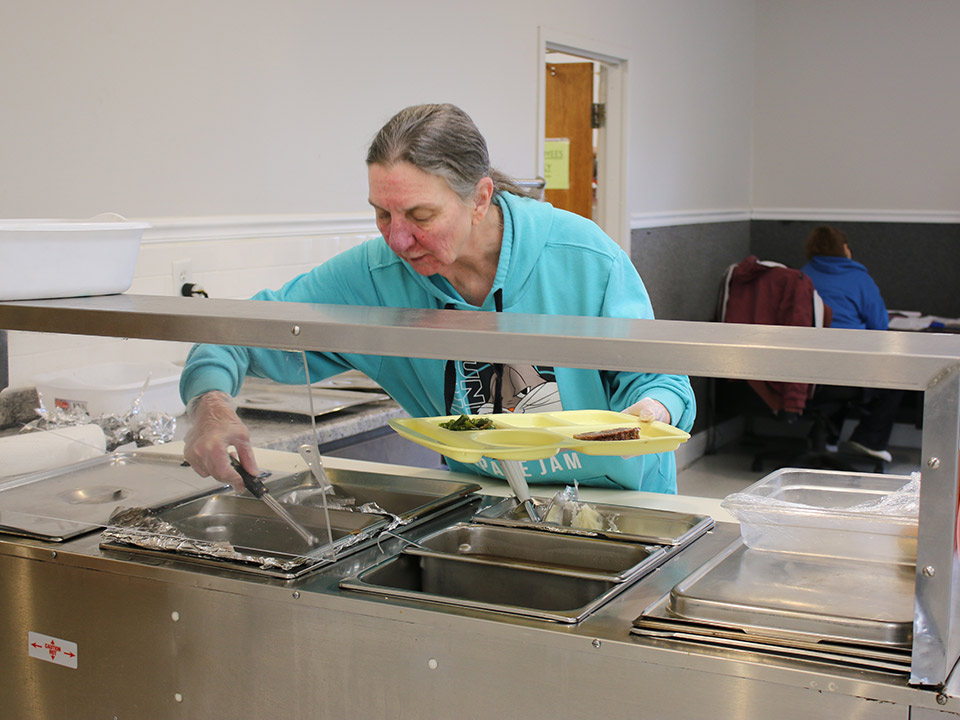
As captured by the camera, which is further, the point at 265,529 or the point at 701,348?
the point at 265,529

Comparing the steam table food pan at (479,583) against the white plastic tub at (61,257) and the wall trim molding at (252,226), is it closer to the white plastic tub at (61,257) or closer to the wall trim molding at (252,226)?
the white plastic tub at (61,257)

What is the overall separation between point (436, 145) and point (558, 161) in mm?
3852

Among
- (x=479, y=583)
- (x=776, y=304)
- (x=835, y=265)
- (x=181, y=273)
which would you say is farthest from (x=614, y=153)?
(x=479, y=583)

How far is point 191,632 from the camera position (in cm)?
124

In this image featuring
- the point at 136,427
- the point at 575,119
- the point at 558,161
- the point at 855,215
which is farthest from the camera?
the point at 855,215

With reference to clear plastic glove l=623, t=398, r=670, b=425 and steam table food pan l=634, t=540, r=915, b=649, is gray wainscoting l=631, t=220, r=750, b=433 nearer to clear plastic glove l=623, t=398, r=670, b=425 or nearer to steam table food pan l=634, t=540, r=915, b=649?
clear plastic glove l=623, t=398, r=670, b=425

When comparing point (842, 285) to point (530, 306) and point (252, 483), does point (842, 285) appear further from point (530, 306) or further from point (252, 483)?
point (252, 483)

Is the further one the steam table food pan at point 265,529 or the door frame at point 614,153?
the door frame at point 614,153

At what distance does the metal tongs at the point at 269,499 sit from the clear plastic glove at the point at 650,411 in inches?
18.1

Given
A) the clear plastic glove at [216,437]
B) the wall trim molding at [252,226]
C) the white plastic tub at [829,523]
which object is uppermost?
the wall trim molding at [252,226]

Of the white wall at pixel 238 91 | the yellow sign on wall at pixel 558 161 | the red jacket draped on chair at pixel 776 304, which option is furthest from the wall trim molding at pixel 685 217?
the white wall at pixel 238 91

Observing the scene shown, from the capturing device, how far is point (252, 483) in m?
1.32

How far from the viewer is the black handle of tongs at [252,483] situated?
1.31 metres

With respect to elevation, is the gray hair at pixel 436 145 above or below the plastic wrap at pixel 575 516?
above
